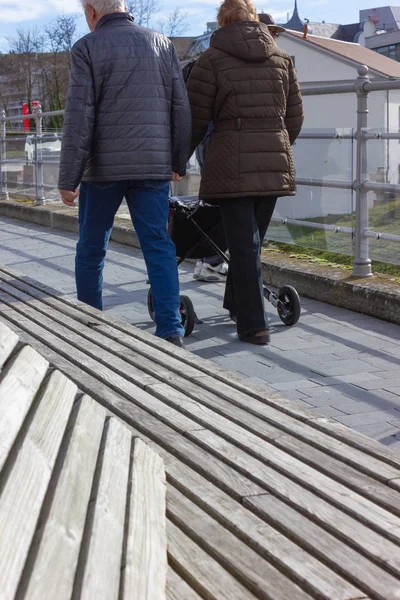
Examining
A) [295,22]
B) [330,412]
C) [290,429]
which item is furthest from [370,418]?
[295,22]

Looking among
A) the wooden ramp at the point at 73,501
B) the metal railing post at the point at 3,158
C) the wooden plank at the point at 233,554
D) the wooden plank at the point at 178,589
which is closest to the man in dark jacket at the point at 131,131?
the wooden ramp at the point at 73,501

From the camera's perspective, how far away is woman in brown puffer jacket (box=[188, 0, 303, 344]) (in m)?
5.31

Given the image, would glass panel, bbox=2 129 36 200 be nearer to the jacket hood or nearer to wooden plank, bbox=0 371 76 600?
the jacket hood

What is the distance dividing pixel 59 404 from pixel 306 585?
1024mm

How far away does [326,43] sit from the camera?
180ft

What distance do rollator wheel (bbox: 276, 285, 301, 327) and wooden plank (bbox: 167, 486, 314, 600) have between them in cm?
381

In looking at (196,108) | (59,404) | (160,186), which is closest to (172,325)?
(160,186)

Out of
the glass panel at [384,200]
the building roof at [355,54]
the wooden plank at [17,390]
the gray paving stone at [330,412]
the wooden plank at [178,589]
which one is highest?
the building roof at [355,54]

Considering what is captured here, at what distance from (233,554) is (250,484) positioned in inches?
14.4

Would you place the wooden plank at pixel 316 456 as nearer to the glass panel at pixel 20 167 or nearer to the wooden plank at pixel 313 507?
the wooden plank at pixel 313 507

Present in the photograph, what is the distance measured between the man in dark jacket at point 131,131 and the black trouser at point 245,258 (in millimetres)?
428

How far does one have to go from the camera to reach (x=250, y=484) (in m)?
2.21

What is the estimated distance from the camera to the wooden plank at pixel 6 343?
288 centimetres

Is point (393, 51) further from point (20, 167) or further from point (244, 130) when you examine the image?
point (244, 130)
